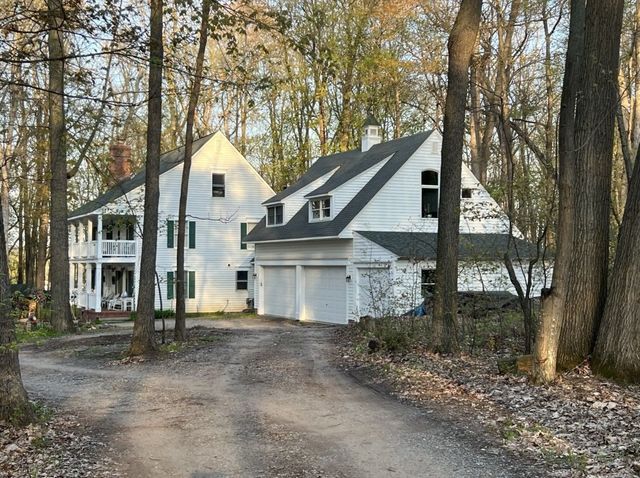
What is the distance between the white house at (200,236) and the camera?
32.4m

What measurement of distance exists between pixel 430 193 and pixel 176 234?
14.1 meters

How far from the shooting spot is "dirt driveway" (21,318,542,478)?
5.77 meters

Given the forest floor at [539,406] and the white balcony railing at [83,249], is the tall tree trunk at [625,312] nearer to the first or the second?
the forest floor at [539,406]

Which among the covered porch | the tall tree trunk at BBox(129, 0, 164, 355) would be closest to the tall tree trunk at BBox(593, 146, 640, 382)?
the tall tree trunk at BBox(129, 0, 164, 355)

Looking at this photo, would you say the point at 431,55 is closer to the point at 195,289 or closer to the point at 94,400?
the point at 195,289

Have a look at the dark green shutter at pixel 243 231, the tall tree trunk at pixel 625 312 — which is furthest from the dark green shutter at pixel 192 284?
the tall tree trunk at pixel 625 312

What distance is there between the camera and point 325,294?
25297 mm

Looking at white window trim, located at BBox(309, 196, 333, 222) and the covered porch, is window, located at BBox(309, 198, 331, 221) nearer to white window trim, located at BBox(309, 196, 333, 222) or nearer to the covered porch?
white window trim, located at BBox(309, 196, 333, 222)

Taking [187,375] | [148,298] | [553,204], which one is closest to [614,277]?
[553,204]

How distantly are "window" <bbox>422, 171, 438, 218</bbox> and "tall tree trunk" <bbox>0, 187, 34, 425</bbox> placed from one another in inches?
772

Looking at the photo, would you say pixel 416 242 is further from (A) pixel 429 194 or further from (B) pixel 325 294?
(B) pixel 325 294

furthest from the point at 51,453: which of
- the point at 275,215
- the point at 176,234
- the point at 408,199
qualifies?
the point at 176,234

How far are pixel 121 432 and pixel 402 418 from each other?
3164 millimetres

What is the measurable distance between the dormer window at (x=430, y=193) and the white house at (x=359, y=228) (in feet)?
0.13
